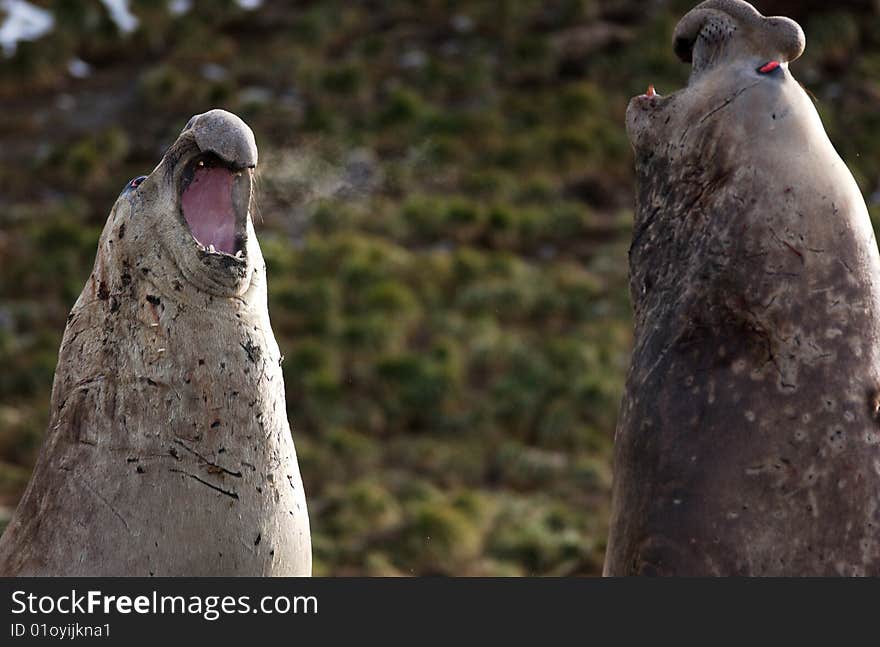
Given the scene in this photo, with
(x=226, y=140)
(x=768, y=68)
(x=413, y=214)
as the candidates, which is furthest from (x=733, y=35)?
(x=413, y=214)

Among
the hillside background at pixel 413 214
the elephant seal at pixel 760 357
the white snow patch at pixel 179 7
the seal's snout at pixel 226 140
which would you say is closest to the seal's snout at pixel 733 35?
the elephant seal at pixel 760 357

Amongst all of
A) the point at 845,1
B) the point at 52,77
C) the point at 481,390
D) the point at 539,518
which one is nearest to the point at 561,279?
the point at 481,390

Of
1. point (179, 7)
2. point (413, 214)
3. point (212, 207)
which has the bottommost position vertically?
point (212, 207)

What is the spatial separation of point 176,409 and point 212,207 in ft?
1.68

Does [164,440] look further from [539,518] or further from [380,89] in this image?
[380,89]

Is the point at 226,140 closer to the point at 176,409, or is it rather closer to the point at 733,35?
the point at 176,409

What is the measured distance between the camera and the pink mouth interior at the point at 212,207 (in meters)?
3.81

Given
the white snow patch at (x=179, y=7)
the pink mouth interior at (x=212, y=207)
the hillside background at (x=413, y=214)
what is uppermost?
the white snow patch at (x=179, y=7)

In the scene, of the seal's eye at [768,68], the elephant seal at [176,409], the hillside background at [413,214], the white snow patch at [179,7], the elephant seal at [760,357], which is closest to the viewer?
the elephant seal at [176,409]

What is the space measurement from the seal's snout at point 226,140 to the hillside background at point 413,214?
707 cm

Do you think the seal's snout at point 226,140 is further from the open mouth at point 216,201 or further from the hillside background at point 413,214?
the hillside background at point 413,214

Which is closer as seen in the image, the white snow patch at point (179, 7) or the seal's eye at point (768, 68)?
the seal's eye at point (768, 68)

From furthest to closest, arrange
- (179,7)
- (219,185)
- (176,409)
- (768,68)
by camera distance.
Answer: (179,7), (768,68), (219,185), (176,409)

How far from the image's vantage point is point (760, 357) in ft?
12.7
